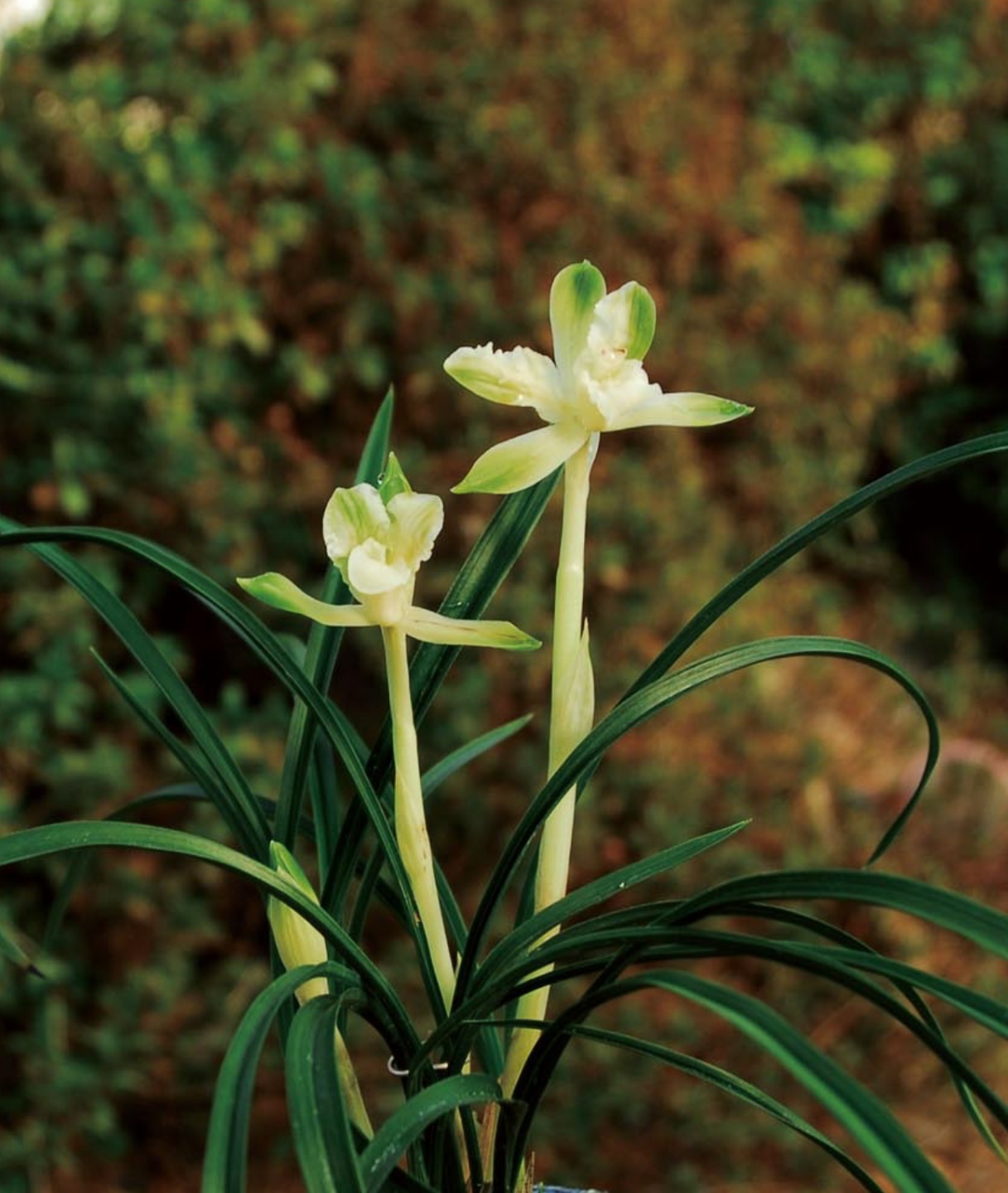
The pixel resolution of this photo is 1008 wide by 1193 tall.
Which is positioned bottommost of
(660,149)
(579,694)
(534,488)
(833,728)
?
(579,694)

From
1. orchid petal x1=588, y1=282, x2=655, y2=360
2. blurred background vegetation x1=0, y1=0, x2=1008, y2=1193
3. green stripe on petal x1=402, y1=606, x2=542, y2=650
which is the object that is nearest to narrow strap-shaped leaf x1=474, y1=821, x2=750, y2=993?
green stripe on petal x1=402, y1=606, x2=542, y2=650

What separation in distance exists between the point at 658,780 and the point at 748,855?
20 cm

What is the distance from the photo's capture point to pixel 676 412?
70 cm

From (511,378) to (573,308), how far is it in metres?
0.04

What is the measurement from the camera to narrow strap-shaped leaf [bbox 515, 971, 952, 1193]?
490mm

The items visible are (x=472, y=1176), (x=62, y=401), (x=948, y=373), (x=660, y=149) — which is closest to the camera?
(x=472, y=1176)

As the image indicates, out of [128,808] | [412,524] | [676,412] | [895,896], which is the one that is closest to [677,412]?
[676,412]

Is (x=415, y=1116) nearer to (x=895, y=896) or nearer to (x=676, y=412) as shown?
(x=895, y=896)

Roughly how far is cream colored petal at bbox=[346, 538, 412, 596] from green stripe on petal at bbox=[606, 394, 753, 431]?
110 mm

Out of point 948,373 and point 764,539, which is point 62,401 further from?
point 948,373

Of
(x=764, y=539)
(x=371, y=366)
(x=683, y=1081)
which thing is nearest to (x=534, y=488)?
(x=371, y=366)

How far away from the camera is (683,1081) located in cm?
216

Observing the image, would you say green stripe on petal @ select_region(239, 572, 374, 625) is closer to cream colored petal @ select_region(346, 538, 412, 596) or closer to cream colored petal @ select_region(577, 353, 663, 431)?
cream colored petal @ select_region(346, 538, 412, 596)

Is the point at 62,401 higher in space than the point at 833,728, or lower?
higher
